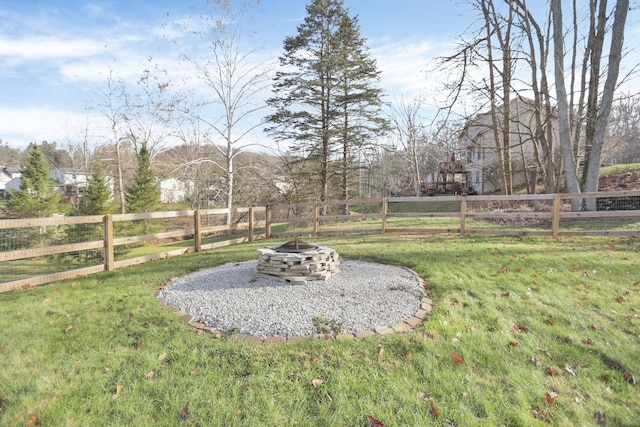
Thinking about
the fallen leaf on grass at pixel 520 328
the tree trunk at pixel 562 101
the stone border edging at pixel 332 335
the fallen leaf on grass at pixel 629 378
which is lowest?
the fallen leaf on grass at pixel 629 378

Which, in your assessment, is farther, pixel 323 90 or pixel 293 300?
pixel 323 90

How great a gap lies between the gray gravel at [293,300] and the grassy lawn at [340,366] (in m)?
0.26

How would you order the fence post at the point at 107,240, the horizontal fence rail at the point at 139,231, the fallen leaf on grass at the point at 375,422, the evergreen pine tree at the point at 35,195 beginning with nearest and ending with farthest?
the fallen leaf on grass at the point at 375,422 → the horizontal fence rail at the point at 139,231 → the fence post at the point at 107,240 → the evergreen pine tree at the point at 35,195

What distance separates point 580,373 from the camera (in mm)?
2480

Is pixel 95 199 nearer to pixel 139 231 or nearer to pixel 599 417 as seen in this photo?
pixel 139 231

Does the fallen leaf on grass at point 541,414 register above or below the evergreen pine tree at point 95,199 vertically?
below

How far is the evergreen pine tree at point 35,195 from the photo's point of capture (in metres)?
13.7

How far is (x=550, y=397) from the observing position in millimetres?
2178

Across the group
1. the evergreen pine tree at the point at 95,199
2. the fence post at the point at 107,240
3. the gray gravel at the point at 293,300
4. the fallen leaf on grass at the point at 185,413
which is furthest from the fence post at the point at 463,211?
the evergreen pine tree at the point at 95,199

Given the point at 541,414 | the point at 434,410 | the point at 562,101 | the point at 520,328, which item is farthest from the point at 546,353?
the point at 562,101

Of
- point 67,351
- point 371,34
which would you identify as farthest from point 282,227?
point 67,351

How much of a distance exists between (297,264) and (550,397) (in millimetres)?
2995

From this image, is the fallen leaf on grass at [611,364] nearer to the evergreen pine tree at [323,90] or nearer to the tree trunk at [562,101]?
the tree trunk at [562,101]

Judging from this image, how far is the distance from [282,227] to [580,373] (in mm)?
13876
